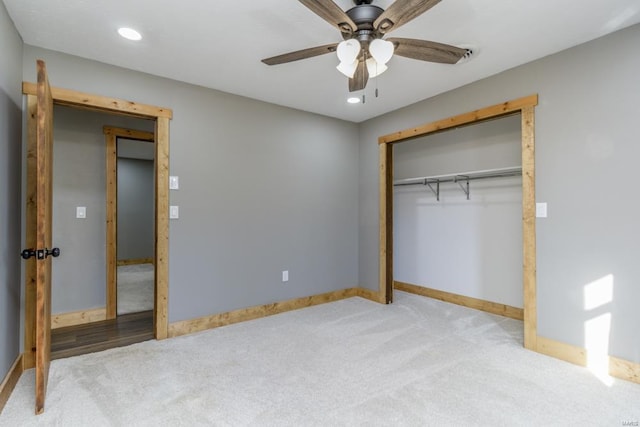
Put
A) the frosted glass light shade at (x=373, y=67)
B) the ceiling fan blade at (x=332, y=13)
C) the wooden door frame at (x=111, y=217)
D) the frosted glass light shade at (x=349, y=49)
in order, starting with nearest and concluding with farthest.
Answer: the ceiling fan blade at (x=332, y=13), the frosted glass light shade at (x=349, y=49), the frosted glass light shade at (x=373, y=67), the wooden door frame at (x=111, y=217)

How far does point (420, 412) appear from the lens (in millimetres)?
1929

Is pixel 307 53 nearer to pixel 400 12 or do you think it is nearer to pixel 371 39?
pixel 371 39

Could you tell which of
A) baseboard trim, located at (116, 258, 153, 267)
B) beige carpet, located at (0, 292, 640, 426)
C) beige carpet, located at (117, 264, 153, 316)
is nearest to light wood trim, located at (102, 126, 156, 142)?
beige carpet, located at (117, 264, 153, 316)

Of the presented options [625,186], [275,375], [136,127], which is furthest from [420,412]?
[136,127]

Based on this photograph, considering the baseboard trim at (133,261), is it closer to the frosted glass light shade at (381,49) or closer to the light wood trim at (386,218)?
the light wood trim at (386,218)

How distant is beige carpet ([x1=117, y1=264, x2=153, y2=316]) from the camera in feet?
13.5

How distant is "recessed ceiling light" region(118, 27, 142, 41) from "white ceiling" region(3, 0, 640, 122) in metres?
0.04

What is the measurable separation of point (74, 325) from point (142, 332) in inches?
30.9

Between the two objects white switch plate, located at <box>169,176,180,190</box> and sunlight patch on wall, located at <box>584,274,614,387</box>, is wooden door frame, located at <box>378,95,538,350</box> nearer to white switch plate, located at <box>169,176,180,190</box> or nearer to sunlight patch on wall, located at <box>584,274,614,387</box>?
sunlight patch on wall, located at <box>584,274,614,387</box>

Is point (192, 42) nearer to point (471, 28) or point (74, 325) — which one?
point (471, 28)

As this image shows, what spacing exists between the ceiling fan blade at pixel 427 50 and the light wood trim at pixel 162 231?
87.5 inches

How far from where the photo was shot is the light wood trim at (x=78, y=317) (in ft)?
11.0

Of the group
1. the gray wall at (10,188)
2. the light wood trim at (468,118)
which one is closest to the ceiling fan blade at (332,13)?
the light wood trim at (468,118)

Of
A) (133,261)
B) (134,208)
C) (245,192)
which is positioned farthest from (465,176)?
(133,261)
